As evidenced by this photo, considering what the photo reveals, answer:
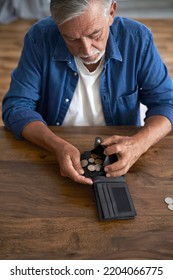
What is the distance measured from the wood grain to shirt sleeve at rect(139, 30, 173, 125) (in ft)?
5.68

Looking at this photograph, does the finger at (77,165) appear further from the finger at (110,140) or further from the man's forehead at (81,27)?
the man's forehead at (81,27)

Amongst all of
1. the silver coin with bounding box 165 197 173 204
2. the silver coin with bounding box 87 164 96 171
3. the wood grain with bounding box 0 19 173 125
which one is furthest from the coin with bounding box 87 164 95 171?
the wood grain with bounding box 0 19 173 125

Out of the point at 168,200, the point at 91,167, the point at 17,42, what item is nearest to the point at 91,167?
the point at 91,167

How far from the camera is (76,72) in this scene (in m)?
1.23

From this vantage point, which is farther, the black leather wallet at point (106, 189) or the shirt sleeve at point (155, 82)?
the shirt sleeve at point (155, 82)

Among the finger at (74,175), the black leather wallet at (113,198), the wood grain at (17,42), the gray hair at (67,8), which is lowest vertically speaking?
the wood grain at (17,42)

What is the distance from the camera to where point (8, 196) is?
0.95m

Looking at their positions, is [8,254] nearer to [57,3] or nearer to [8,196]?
[8,196]


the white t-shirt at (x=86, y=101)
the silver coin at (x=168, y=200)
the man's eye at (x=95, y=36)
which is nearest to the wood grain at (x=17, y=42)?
the white t-shirt at (x=86, y=101)

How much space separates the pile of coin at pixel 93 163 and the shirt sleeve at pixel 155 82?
12.8 inches

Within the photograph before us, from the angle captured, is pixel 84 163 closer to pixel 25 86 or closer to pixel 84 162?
pixel 84 162

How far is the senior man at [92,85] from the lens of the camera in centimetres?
107

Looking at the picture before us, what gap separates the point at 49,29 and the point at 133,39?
0.31 metres

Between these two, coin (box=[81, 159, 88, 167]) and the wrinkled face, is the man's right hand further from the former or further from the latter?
the wrinkled face
